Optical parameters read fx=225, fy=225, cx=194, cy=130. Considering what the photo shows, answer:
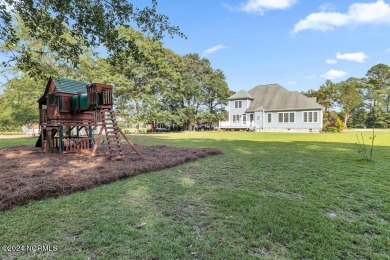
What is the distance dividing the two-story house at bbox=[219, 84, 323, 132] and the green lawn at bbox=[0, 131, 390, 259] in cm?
2652

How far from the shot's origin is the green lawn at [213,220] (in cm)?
224

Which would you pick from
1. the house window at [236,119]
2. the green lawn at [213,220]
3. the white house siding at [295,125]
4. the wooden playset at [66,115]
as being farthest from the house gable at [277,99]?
the green lawn at [213,220]

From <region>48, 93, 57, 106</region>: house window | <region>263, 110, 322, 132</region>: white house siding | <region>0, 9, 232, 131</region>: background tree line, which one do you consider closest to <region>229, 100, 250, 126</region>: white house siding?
<region>263, 110, 322, 132</region>: white house siding

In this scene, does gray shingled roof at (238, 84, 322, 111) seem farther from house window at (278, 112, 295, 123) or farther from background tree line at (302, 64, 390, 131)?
background tree line at (302, 64, 390, 131)

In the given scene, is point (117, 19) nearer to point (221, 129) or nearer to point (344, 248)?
point (344, 248)

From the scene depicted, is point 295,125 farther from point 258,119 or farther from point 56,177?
point 56,177

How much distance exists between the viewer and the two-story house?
29094 millimetres

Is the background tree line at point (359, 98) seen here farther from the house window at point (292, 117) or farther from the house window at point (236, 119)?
the house window at point (236, 119)

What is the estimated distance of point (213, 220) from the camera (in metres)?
2.94

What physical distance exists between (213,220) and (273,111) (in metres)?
30.9

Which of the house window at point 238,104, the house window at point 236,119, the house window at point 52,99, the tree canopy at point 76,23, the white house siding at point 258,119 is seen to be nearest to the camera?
the tree canopy at point 76,23

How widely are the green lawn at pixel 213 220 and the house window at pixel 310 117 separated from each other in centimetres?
2635

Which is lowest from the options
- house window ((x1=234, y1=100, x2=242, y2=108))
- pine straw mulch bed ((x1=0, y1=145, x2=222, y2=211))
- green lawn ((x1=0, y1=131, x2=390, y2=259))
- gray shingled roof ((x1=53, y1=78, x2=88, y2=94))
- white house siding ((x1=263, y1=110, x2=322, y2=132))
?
green lawn ((x1=0, y1=131, x2=390, y2=259))

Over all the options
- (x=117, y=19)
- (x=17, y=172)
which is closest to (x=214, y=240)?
(x=117, y=19)
